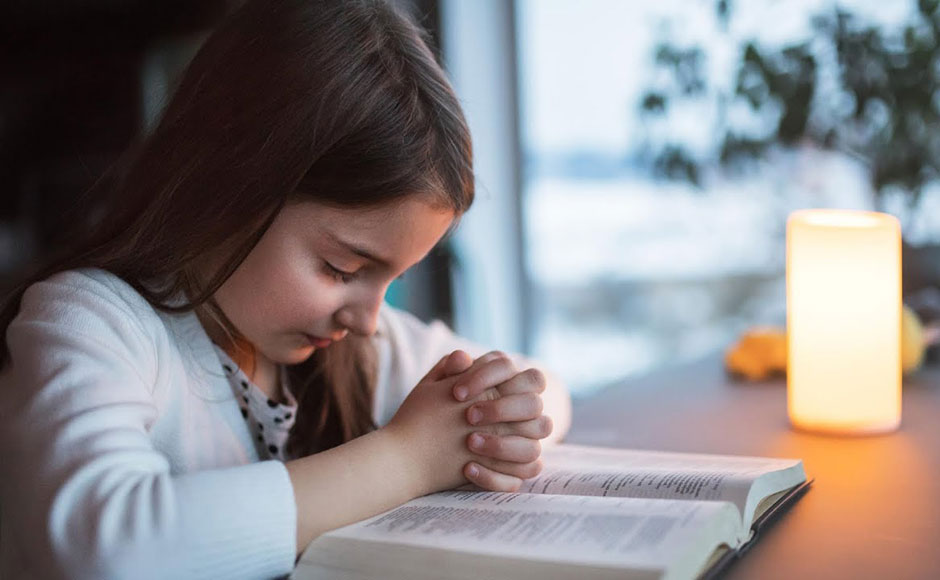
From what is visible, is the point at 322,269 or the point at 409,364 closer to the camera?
the point at 322,269

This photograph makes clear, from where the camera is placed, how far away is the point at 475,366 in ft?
2.62

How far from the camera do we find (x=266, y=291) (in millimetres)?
830

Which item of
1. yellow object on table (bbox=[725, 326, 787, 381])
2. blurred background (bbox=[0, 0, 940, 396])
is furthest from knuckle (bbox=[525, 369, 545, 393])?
blurred background (bbox=[0, 0, 940, 396])

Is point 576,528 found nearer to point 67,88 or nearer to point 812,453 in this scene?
point 812,453

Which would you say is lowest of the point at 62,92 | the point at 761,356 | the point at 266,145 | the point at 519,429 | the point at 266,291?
the point at 761,356

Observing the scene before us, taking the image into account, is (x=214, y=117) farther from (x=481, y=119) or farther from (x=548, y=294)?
(x=548, y=294)

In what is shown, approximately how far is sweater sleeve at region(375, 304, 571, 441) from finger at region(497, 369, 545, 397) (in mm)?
215

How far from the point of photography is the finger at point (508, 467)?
2.47ft

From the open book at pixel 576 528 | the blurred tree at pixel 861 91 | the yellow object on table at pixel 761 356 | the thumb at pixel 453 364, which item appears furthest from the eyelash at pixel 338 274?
the blurred tree at pixel 861 91

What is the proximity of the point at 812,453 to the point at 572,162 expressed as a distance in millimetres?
2298

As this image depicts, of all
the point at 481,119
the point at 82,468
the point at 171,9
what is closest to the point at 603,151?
the point at 481,119

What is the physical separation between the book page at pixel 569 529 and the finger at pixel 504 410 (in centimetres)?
8

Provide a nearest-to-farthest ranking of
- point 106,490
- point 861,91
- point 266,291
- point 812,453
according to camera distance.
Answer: point 106,490 < point 266,291 < point 812,453 < point 861,91

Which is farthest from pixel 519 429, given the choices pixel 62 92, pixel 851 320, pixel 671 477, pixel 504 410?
pixel 62 92
